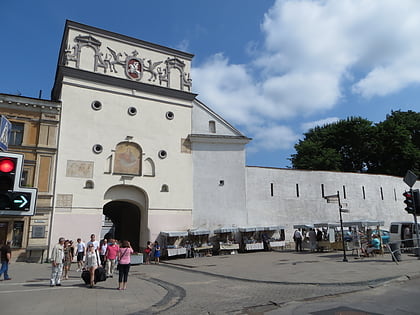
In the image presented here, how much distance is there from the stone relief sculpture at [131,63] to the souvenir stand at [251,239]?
41.3ft

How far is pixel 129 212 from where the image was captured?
2803cm

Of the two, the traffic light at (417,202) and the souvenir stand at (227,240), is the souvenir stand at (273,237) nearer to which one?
the souvenir stand at (227,240)

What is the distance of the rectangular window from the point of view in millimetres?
20550

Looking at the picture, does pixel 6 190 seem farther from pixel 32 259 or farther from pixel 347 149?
pixel 347 149

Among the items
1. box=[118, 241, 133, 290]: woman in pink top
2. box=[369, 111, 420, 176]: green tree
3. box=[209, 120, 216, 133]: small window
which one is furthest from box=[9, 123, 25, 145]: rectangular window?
box=[369, 111, 420, 176]: green tree

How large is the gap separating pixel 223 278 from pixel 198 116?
17.0 metres

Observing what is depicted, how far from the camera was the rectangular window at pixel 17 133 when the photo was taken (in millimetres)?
20550

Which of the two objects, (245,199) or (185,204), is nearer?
(185,204)

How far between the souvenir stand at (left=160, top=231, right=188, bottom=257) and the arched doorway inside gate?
321 cm

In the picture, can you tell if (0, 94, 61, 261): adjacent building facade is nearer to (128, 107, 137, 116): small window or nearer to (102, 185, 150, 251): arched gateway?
(102, 185, 150, 251): arched gateway

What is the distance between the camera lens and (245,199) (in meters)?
26.8

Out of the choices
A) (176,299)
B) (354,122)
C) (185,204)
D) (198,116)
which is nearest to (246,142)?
(198,116)

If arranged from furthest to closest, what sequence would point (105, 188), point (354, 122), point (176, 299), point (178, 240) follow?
point (354, 122)
point (178, 240)
point (105, 188)
point (176, 299)

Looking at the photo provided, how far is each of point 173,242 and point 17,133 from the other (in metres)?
12.8
